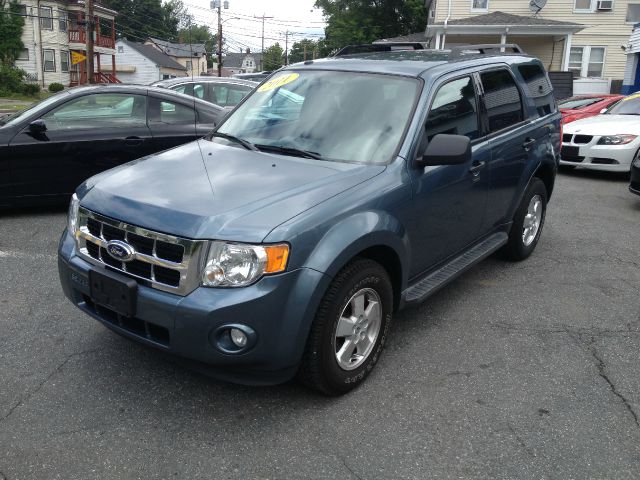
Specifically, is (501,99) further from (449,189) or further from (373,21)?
(373,21)

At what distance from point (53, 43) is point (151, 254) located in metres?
47.1

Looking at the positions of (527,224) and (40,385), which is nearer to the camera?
(40,385)

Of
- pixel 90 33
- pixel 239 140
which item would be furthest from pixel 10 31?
pixel 239 140

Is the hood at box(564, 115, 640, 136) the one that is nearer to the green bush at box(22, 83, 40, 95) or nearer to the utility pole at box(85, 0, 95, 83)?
the utility pole at box(85, 0, 95, 83)

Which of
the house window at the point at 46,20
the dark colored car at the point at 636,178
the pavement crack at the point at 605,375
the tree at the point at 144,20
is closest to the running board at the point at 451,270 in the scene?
the pavement crack at the point at 605,375

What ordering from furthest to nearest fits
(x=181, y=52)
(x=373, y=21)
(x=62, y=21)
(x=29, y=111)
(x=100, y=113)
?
1. (x=181, y=52)
2. (x=62, y=21)
3. (x=373, y=21)
4. (x=100, y=113)
5. (x=29, y=111)

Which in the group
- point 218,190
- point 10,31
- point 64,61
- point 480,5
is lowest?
point 218,190

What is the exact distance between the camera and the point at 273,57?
376 ft

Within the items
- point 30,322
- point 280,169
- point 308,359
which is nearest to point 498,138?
point 280,169

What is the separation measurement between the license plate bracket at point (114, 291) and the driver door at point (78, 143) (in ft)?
12.5

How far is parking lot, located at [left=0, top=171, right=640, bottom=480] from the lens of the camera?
266 cm

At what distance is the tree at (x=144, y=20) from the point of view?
7869 centimetres

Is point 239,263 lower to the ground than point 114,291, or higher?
higher

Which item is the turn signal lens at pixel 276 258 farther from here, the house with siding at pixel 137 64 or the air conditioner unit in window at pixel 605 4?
the house with siding at pixel 137 64
